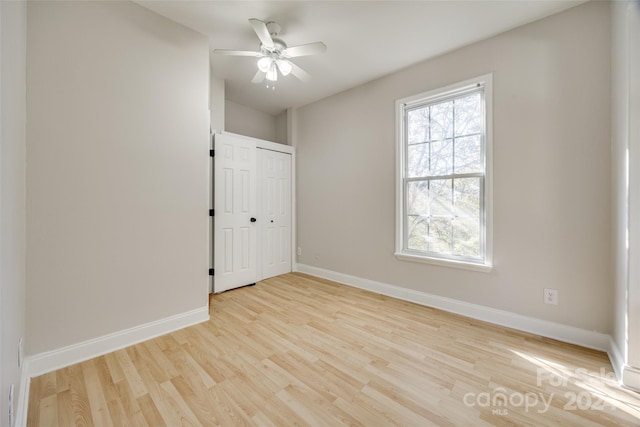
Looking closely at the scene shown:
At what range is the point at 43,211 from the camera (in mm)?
1763

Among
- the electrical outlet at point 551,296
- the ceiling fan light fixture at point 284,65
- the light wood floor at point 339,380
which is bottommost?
the light wood floor at point 339,380

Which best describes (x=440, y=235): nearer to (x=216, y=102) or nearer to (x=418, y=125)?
(x=418, y=125)

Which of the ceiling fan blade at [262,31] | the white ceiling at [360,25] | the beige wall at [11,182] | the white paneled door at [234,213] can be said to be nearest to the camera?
the beige wall at [11,182]

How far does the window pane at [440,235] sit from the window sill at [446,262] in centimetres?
12

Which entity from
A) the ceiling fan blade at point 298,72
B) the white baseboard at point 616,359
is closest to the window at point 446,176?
the white baseboard at point 616,359

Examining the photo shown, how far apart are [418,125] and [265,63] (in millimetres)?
1834

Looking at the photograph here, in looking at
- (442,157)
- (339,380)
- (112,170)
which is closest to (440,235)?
(442,157)

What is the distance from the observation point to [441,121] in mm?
2867

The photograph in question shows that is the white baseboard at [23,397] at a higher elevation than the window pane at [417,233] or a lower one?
lower

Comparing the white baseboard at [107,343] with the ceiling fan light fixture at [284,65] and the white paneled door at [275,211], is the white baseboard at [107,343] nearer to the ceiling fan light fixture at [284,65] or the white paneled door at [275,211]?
the white paneled door at [275,211]

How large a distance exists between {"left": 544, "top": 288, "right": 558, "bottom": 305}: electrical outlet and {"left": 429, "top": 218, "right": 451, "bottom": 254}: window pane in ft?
2.76

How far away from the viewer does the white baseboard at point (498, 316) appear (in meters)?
2.07

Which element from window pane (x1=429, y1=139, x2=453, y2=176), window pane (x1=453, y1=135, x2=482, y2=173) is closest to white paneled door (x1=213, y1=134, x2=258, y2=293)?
window pane (x1=429, y1=139, x2=453, y2=176)

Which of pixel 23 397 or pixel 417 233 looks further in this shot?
pixel 417 233
